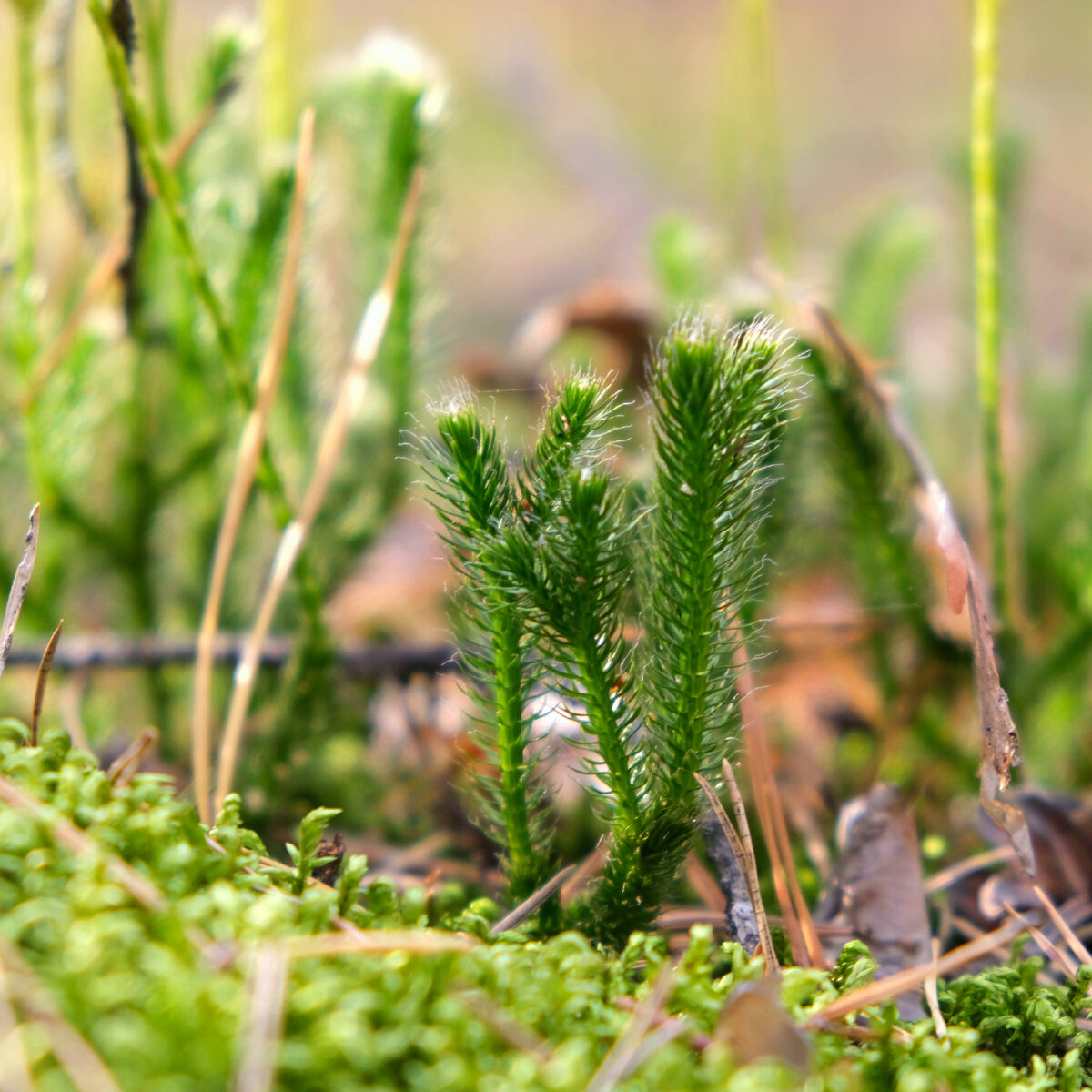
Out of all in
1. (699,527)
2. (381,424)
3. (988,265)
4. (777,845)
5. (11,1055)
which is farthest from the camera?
(381,424)

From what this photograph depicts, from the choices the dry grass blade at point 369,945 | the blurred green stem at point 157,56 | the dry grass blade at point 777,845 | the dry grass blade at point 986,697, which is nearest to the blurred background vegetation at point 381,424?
the blurred green stem at point 157,56

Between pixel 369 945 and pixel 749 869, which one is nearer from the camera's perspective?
pixel 369 945

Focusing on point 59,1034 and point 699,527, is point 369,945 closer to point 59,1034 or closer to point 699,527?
point 59,1034

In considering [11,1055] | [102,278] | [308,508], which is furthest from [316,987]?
[102,278]

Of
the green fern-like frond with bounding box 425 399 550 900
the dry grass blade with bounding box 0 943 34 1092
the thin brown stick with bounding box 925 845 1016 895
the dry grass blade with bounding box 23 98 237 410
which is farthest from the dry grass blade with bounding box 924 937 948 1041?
the dry grass blade with bounding box 23 98 237 410

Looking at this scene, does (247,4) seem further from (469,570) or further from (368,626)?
(469,570)

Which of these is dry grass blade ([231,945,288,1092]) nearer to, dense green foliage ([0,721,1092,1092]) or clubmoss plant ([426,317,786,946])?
dense green foliage ([0,721,1092,1092])

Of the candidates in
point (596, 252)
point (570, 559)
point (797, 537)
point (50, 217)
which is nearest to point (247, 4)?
A: point (596, 252)
